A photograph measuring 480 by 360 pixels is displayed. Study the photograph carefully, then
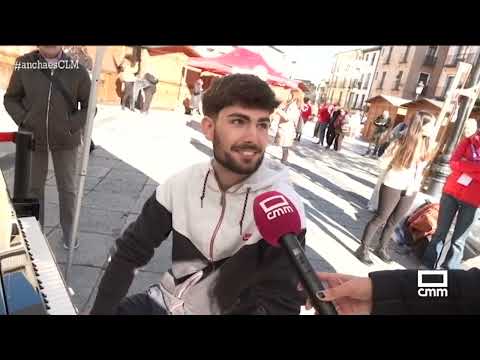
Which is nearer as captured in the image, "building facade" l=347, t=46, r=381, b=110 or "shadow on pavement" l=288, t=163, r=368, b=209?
"shadow on pavement" l=288, t=163, r=368, b=209

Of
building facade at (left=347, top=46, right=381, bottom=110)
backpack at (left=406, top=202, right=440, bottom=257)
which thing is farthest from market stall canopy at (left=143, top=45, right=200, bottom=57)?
building facade at (left=347, top=46, right=381, bottom=110)

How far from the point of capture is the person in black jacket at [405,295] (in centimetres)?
83

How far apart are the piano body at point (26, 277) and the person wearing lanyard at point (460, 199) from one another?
364 cm

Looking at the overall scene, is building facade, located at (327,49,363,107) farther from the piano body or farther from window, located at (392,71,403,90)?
the piano body

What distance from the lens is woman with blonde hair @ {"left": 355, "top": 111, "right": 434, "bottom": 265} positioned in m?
3.68

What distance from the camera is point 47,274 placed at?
1287 mm

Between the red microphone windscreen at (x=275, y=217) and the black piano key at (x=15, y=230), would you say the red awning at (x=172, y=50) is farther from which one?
the red microphone windscreen at (x=275, y=217)

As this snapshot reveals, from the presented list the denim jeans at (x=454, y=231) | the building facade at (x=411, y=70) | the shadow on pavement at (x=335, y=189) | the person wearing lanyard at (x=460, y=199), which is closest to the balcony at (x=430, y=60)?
the building facade at (x=411, y=70)

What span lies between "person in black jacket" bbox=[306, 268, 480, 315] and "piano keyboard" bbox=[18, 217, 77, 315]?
824 millimetres

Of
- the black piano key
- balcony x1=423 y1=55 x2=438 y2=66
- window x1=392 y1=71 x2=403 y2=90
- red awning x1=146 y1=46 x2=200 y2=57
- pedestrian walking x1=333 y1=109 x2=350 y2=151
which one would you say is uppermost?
balcony x1=423 y1=55 x2=438 y2=66

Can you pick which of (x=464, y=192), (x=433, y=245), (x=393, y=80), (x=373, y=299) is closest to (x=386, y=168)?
(x=464, y=192)

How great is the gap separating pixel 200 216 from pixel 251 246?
0.29 m

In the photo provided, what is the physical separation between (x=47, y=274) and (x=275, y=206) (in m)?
0.85

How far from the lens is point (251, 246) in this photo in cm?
147
